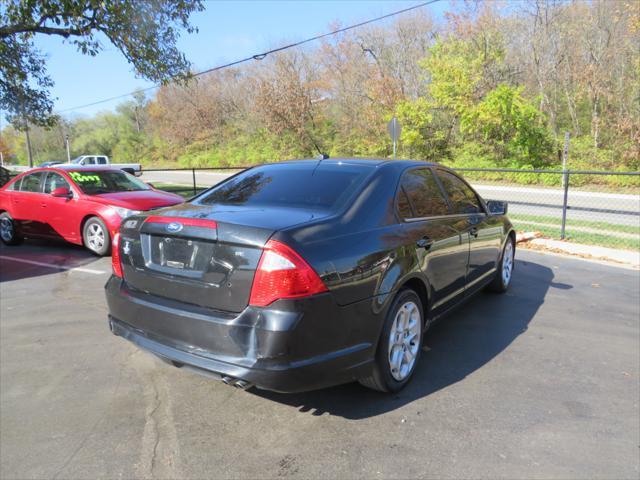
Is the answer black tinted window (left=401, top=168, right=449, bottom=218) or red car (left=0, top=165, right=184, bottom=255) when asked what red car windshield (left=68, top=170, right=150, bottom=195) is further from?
black tinted window (left=401, top=168, right=449, bottom=218)

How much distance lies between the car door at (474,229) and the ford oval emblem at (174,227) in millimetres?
2509

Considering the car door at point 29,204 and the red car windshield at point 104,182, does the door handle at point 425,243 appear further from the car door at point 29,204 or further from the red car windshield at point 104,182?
the car door at point 29,204

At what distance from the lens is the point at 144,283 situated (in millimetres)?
3098

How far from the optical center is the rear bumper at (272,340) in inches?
101

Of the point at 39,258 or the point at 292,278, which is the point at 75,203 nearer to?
the point at 39,258

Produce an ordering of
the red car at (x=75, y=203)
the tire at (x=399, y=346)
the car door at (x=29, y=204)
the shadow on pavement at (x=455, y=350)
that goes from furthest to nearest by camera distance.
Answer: the car door at (x=29, y=204) → the red car at (x=75, y=203) → the shadow on pavement at (x=455, y=350) → the tire at (x=399, y=346)

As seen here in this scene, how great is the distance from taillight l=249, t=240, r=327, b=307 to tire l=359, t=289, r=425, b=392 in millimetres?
761

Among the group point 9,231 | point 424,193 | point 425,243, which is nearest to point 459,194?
point 424,193

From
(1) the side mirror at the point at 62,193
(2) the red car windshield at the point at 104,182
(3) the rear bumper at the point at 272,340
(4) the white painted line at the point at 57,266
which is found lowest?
(4) the white painted line at the point at 57,266

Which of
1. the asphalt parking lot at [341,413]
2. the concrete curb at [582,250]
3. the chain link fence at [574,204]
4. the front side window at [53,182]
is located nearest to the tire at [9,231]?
the front side window at [53,182]

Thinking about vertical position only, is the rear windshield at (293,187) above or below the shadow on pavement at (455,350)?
above

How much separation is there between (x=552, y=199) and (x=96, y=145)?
57738 millimetres

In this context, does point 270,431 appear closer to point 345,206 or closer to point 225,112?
point 345,206

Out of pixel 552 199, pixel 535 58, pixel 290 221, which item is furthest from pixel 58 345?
pixel 535 58
